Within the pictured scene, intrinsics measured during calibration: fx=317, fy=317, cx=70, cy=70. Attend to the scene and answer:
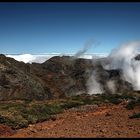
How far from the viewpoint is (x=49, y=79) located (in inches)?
2408

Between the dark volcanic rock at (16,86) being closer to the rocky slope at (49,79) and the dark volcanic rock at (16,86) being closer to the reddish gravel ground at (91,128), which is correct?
the rocky slope at (49,79)

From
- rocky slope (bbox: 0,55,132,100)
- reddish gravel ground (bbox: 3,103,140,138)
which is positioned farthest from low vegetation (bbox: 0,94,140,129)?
rocky slope (bbox: 0,55,132,100)

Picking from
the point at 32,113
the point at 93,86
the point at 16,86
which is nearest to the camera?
the point at 32,113

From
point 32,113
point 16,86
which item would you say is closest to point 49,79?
point 16,86

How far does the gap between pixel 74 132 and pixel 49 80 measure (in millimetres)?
45004

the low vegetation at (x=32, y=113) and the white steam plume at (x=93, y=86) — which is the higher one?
the white steam plume at (x=93, y=86)

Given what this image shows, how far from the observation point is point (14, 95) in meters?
41.6

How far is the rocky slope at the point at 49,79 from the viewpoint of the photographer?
4256 cm

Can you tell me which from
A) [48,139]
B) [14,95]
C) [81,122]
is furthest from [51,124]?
[14,95]

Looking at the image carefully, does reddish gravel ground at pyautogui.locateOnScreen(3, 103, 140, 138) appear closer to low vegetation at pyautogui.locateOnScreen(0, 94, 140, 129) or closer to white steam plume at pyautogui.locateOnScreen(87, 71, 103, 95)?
low vegetation at pyautogui.locateOnScreen(0, 94, 140, 129)

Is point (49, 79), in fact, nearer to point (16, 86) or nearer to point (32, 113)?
point (16, 86)

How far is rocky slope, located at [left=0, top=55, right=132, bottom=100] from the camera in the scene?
140 feet

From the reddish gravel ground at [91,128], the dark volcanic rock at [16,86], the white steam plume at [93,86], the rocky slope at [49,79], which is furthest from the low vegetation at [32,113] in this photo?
the white steam plume at [93,86]

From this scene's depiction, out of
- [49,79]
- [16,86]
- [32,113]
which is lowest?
[32,113]
